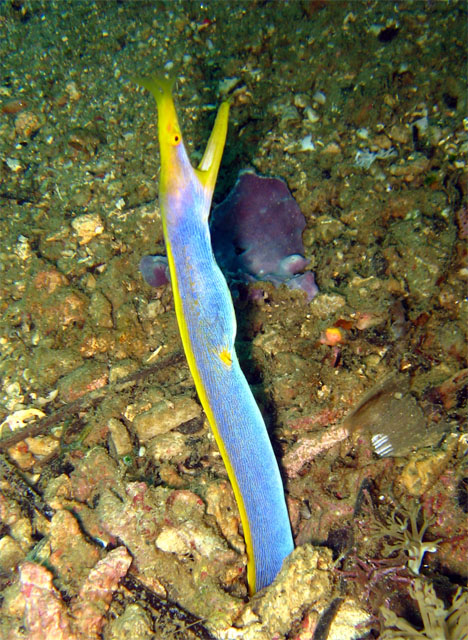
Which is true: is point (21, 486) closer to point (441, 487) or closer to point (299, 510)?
point (299, 510)

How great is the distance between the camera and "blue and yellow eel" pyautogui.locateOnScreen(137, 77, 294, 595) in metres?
1.66

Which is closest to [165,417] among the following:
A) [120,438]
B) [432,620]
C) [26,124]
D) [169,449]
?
[169,449]

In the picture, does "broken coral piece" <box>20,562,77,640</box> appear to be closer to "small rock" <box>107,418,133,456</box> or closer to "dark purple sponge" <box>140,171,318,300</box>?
"small rock" <box>107,418,133,456</box>

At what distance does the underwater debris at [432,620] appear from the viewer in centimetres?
152

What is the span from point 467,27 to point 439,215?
235 cm

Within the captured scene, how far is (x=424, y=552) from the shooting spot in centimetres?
186

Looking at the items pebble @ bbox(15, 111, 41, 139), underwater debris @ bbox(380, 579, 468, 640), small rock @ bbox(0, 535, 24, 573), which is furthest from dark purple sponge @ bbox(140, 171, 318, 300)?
pebble @ bbox(15, 111, 41, 139)

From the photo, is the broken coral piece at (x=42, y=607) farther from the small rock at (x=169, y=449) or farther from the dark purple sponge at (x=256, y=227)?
the dark purple sponge at (x=256, y=227)

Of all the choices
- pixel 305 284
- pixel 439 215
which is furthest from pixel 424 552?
pixel 439 215

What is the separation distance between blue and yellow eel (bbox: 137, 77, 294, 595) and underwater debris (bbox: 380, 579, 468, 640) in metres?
0.61

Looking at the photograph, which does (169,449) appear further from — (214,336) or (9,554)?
(9,554)

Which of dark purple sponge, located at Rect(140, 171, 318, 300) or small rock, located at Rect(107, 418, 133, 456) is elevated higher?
dark purple sponge, located at Rect(140, 171, 318, 300)

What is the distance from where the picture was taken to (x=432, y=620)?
1.54 m

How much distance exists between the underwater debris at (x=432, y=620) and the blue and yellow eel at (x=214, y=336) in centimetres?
61
